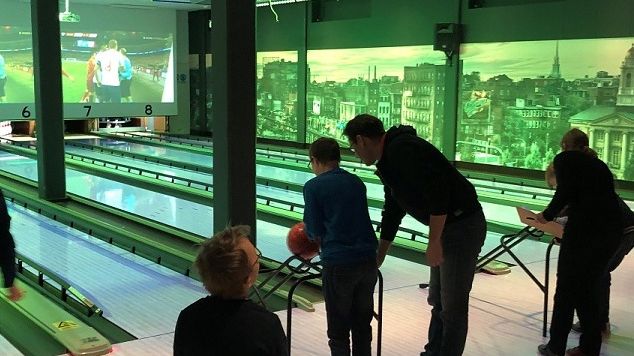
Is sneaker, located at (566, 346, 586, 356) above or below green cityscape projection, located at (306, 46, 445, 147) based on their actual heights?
below

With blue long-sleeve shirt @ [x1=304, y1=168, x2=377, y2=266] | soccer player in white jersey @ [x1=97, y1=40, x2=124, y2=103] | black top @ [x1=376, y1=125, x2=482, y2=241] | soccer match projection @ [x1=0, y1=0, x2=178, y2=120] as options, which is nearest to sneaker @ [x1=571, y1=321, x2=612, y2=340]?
black top @ [x1=376, y1=125, x2=482, y2=241]

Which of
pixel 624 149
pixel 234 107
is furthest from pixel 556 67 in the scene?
pixel 234 107

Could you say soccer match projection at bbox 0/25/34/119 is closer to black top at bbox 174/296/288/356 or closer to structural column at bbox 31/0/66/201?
structural column at bbox 31/0/66/201

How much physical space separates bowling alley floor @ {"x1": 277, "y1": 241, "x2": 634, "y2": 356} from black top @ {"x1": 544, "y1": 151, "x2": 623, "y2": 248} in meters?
0.94

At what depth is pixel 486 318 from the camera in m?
4.81

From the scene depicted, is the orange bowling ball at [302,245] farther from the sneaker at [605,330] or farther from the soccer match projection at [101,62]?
the soccer match projection at [101,62]

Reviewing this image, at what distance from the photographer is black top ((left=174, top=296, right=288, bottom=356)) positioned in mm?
1787

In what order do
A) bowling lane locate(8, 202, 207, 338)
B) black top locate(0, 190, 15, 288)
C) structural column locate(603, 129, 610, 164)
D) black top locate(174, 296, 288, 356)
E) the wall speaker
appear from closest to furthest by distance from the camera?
1. black top locate(174, 296, 288, 356)
2. black top locate(0, 190, 15, 288)
3. bowling lane locate(8, 202, 207, 338)
4. structural column locate(603, 129, 610, 164)
5. the wall speaker

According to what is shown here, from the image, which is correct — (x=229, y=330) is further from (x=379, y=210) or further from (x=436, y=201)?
(x=379, y=210)

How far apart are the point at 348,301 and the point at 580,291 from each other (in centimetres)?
133

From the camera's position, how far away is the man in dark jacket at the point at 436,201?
3037 mm

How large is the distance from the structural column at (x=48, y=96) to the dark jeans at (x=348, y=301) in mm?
6850

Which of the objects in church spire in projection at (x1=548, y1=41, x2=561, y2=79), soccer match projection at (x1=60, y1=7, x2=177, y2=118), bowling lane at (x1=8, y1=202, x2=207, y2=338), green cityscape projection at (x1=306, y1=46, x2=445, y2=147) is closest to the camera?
bowling lane at (x1=8, y1=202, x2=207, y2=338)

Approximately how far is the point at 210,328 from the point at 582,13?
11.0 metres
